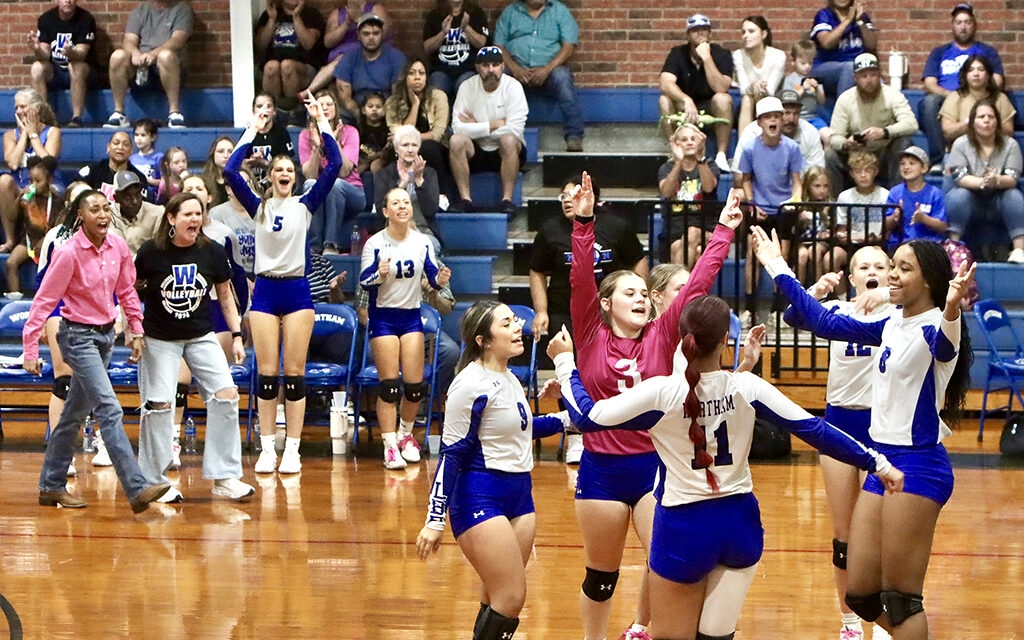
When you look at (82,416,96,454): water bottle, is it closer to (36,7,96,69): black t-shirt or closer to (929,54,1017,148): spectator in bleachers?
(36,7,96,69): black t-shirt

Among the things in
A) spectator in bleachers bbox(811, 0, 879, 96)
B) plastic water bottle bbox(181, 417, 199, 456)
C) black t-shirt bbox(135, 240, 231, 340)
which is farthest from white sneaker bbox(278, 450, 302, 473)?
spectator in bleachers bbox(811, 0, 879, 96)

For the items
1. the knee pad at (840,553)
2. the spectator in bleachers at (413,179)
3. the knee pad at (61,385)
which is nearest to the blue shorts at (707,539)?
the knee pad at (840,553)

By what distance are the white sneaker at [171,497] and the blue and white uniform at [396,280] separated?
5.62ft

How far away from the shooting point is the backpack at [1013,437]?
29.0 feet

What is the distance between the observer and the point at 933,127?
11617 millimetres

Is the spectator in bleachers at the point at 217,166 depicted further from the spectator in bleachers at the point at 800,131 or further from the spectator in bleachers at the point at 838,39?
the spectator in bleachers at the point at 838,39

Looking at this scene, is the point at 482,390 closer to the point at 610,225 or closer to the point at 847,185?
the point at 610,225

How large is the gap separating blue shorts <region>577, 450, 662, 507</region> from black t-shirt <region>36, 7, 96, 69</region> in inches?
375

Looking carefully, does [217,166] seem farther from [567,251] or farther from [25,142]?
[567,251]

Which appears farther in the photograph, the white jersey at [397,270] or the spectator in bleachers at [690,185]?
the spectator in bleachers at [690,185]

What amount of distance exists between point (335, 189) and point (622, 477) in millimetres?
6270

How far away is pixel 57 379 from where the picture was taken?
27.2 ft

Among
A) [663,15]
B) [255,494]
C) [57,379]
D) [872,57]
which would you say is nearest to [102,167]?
[57,379]

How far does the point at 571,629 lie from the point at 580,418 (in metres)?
1.56
